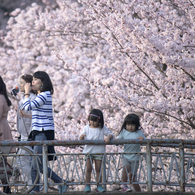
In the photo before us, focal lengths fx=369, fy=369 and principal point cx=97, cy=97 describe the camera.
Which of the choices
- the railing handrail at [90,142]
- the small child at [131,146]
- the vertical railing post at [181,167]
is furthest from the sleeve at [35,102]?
the vertical railing post at [181,167]

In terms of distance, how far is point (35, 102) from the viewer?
503cm

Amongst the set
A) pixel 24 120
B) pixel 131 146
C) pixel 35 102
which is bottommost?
pixel 131 146

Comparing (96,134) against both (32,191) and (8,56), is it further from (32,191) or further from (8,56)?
(8,56)

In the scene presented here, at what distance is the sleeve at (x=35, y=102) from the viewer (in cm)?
496

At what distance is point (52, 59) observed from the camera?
11680 millimetres

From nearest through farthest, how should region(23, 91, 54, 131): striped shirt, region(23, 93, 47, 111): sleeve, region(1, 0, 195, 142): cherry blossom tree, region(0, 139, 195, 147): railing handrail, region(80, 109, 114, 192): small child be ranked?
region(0, 139, 195, 147): railing handrail < region(23, 93, 47, 111): sleeve < region(23, 91, 54, 131): striped shirt < region(80, 109, 114, 192): small child < region(1, 0, 195, 142): cherry blossom tree

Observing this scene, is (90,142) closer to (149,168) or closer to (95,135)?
(95,135)

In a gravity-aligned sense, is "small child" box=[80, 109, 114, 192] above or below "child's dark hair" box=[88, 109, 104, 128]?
below

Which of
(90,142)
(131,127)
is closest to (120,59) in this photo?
(131,127)

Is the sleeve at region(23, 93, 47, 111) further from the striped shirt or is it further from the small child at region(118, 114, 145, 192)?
the small child at region(118, 114, 145, 192)

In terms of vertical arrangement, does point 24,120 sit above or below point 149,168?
above

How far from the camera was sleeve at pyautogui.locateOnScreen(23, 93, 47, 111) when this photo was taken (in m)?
4.96

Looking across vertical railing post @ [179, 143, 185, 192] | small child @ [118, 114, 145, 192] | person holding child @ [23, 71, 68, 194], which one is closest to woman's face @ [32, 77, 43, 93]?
person holding child @ [23, 71, 68, 194]

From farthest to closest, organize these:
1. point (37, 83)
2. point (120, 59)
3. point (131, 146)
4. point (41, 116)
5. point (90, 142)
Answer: point (120, 59) < point (131, 146) < point (37, 83) < point (41, 116) < point (90, 142)
